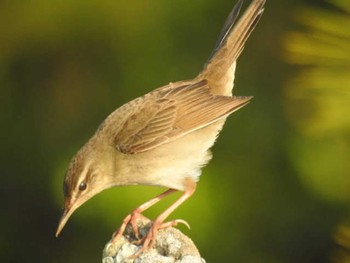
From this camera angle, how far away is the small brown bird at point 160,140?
18.7 feet

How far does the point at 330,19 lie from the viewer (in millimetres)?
4926

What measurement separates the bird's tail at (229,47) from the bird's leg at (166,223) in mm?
652

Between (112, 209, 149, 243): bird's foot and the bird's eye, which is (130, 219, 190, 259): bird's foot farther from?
the bird's eye

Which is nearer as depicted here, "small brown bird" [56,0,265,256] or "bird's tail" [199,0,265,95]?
"small brown bird" [56,0,265,256]

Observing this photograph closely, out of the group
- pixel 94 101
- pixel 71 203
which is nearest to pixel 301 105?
pixel 94 101

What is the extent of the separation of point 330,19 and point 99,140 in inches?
55.4

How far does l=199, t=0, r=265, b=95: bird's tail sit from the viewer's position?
632 centimetres

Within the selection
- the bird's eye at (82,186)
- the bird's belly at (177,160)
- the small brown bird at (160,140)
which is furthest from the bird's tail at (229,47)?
the bird's eye at (82,186)

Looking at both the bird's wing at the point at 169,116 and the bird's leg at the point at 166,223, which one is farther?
the bird's wing at the point at 169,116

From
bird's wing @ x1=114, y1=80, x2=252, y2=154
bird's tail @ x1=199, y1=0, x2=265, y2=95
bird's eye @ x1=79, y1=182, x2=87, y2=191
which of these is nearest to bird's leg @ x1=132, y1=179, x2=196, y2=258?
bird's wing @ x1=114, y1=80, x2=252, y2=154

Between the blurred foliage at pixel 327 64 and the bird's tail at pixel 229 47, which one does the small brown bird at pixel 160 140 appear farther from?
the blurred foliage at pixel 327 64

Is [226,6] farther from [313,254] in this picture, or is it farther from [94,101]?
[313,254]

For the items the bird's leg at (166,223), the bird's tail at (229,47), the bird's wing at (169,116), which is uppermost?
the bird's tail at (229,47)

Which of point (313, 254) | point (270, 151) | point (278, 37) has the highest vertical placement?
point (278, 37)
